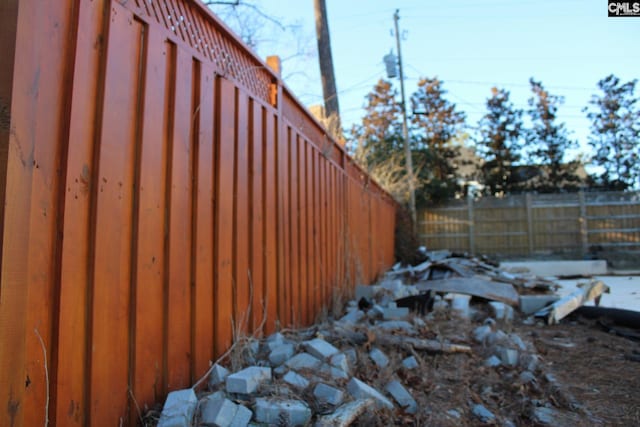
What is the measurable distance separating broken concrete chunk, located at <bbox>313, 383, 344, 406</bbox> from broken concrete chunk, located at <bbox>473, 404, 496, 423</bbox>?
76 cm

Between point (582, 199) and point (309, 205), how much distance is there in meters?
13.2

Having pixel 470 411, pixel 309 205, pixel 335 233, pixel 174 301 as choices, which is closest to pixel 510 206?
pixel 335 233

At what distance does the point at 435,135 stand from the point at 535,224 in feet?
25.9

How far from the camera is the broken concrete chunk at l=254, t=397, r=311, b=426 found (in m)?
1.53

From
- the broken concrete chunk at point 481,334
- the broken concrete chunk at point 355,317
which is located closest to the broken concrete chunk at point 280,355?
the broken concrete chunk at point 355,317

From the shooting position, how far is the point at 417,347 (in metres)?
2.69

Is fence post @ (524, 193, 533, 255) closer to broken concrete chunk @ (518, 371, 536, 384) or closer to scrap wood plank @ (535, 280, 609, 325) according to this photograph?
scrap wood plank @ (535, 280, 609, 325)

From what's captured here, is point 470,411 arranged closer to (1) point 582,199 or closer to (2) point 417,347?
(2) point 417,347

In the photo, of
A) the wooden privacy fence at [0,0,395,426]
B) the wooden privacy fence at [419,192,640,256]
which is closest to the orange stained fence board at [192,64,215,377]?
the wooden privacy fence at [0,0,395,426]

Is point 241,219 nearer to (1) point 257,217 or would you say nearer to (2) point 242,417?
(1) point 257,217

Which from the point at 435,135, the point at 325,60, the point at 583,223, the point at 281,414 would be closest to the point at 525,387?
the point at 281,414

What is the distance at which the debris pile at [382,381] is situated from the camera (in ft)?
5.14

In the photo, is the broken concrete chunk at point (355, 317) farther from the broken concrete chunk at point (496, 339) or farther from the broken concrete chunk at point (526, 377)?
the broken concrete chunk at point (526, 377)

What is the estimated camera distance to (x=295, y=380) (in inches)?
72.5
